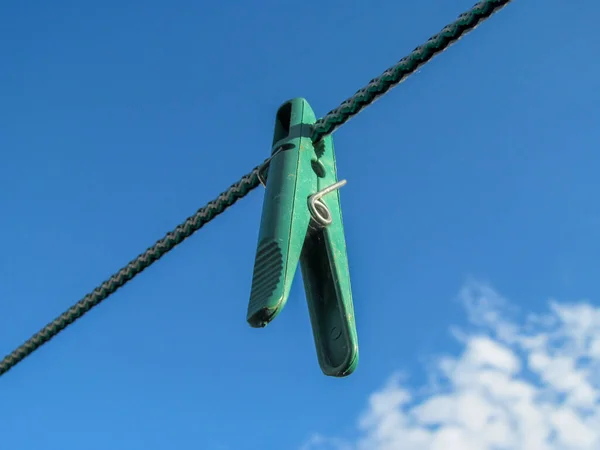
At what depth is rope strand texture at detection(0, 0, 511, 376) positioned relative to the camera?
1591 millimetres

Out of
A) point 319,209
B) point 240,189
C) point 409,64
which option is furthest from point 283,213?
point 409,64

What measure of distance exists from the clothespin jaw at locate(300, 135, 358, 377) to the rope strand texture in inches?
7.6

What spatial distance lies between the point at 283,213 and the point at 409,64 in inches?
18.2

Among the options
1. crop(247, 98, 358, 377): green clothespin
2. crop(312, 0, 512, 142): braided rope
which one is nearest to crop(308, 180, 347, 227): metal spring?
crop(247, 98, 358, 377): green clothespin

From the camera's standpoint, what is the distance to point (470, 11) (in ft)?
5.16

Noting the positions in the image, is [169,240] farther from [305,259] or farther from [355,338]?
[355,338]

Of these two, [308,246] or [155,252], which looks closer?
[308,246]

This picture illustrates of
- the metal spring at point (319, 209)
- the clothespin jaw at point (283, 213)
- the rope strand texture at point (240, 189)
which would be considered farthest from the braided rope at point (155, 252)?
the metal spring at point (319, 209)

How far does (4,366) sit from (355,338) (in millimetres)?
1400

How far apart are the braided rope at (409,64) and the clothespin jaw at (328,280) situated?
16 cm

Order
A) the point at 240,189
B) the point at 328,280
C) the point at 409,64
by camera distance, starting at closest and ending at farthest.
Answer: the point at 409,64 → the point at 328,280 → the point at 240,189

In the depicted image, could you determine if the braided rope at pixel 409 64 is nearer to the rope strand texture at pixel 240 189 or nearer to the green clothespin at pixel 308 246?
the rope strand texture at pixel 240 189

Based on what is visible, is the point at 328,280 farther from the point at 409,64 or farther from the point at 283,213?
the point at 409,64

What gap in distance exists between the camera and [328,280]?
5.86 ft
